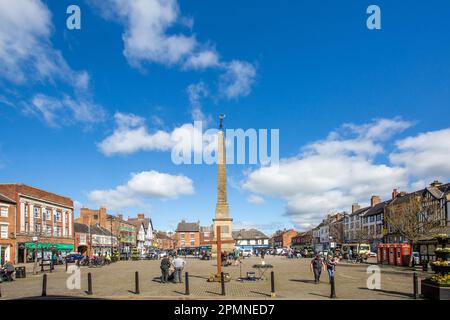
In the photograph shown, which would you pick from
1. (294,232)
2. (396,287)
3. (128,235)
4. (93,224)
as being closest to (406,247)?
(396,287)

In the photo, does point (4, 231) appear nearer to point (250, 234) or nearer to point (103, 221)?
point (103, 221)

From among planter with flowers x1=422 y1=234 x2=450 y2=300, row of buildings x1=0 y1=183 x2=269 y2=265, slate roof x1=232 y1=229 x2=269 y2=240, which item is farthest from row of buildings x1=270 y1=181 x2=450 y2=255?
row of buildings x1=0 y1=183 x2=269 y2=265

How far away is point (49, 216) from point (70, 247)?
8.24 meters

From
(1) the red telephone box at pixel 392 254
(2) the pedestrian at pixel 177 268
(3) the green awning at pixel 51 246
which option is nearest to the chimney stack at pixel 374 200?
(1) the red telephone box at pixel 392 254

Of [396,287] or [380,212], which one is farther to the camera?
[380,212]

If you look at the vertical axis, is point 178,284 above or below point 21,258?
above

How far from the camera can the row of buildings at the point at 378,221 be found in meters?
48.3

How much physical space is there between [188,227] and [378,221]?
207ft

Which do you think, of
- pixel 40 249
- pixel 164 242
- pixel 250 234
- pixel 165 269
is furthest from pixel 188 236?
pixel 165 269

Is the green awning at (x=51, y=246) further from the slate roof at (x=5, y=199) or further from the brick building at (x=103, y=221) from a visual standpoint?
the brick building at (x=103, y=221)

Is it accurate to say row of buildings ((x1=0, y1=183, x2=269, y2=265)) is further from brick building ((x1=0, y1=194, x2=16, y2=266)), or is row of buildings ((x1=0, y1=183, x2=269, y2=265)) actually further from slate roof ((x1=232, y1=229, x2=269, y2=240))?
slate roof ((x1=232, y1=229, x2=269, y2=240))

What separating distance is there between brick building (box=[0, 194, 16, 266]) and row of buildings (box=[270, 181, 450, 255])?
45097 mm

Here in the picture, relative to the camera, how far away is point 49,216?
61344 mm
